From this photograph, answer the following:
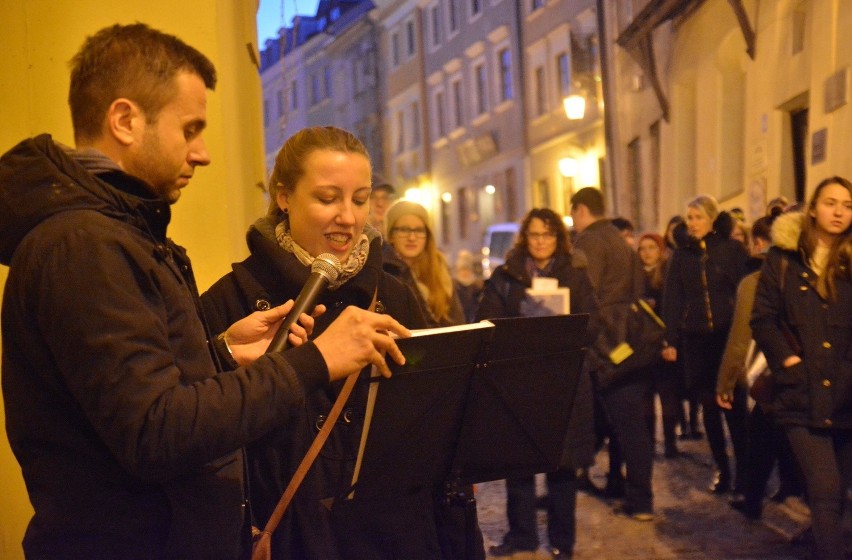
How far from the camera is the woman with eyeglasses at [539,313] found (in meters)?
5.68

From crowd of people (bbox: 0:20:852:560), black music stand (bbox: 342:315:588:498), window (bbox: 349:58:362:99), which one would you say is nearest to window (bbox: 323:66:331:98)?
window (bbox: 349:58:362:99)

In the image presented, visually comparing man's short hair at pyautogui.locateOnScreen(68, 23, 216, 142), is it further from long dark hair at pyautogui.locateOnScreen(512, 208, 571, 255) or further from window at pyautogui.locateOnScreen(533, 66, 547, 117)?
window at pyautogui.locateOnScreen(533, 66, 547, 117)

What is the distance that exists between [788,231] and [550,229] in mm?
1432

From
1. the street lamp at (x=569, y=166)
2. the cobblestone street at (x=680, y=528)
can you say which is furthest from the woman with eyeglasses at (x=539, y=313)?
the street lamp at (x=569, y=166)

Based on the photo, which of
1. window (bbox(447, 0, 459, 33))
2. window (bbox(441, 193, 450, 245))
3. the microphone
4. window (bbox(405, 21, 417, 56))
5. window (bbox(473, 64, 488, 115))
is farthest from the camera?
window (bbox(405, 21, 417, 56))

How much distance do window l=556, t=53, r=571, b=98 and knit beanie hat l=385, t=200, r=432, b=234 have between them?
18787 mm

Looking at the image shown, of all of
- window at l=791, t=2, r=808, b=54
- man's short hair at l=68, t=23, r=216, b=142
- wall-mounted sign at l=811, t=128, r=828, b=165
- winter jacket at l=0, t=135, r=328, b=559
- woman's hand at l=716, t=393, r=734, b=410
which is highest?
window at l=791, t=2, r=808, b=54

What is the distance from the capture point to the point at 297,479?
2.36m

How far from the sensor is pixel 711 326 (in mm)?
7375

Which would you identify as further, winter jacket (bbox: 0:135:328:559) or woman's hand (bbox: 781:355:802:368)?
woman's hand (bbox: 781:355:802:368)

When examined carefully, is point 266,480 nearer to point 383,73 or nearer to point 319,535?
point 319,535

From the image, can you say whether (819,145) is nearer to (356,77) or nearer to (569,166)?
(569,166)

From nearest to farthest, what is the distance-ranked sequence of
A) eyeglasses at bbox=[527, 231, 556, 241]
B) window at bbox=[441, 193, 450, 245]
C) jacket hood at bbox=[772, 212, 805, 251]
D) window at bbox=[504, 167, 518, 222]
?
jacket hood at bbox=[772, 212, 805, 251] → eyeglasses at bbox=[527, 231, 556, 241] → window at bbox=[504, 167, 518, 222] → window at bbox=[441, 193, 450, 245]

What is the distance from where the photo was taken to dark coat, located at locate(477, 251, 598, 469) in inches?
228
